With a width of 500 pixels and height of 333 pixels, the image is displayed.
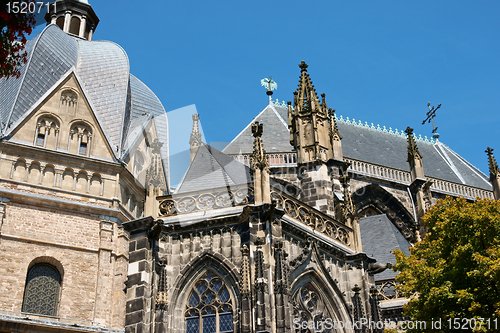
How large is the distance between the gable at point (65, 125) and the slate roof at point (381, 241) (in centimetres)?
1070

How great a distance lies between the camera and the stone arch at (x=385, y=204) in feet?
95.0

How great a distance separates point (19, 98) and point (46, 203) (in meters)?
5.37

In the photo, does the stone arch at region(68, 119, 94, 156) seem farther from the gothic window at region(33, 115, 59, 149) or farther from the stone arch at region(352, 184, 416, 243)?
the stone arch at region(352, 184, 416, 243)

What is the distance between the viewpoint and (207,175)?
19562 millimetres

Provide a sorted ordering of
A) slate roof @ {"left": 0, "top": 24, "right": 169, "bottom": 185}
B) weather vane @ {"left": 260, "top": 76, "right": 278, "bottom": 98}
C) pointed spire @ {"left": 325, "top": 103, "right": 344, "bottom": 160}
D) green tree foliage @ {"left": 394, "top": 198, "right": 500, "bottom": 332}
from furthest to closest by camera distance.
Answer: weather vane @ {"left": 260, "top": 76, "right": 278, "bottom": 98}
slate roof @ {"left": 0, "top": 24, "right": 169, "bottom": 185}
pointed spire @ {"left": 325, "top": 103, "right": 344, "bottom": 160}
green tree foliage @ {"left": 394, "top": 198, "right": 500, "bottom": 332}

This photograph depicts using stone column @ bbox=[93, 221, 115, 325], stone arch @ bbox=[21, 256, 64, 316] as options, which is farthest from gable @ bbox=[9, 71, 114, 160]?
stone arch @ bbox=[21, 256, 64, 316]

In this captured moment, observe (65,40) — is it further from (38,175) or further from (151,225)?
(151,225)

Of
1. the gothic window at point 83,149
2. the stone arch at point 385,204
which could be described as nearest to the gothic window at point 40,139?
the gothic window at point 83,149

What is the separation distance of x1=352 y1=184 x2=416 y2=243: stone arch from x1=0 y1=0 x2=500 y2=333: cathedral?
7 cm

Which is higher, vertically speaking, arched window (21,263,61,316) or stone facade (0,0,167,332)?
stone facade (0,0,167,332)

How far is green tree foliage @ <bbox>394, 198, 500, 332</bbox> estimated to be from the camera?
13.9 metres

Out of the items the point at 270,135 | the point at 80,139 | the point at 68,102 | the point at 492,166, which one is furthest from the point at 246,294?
the point at 492,166

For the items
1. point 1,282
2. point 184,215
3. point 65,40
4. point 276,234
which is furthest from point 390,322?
point 65,40

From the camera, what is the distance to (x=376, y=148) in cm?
3541
